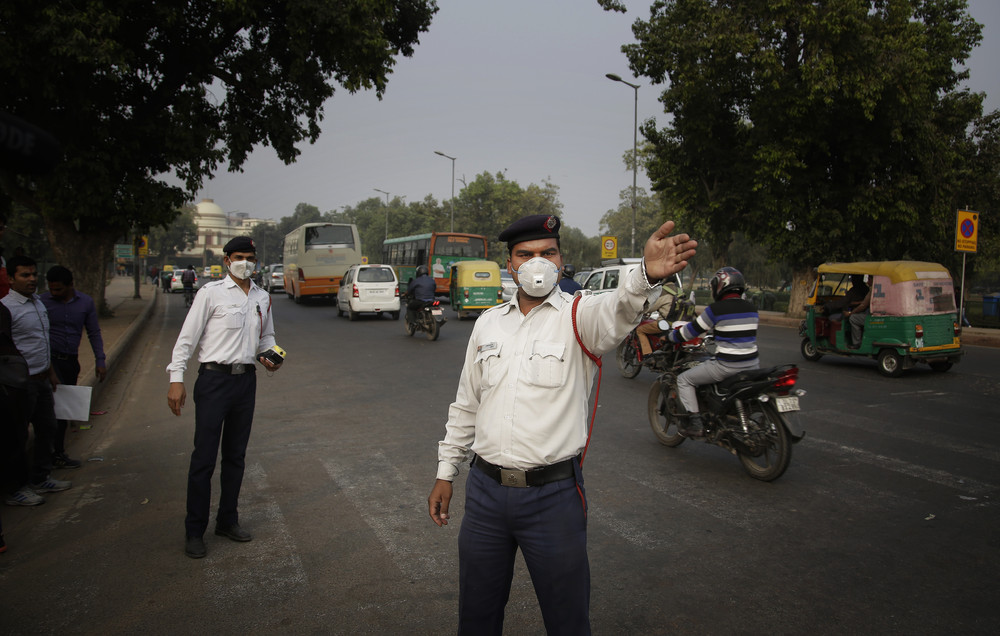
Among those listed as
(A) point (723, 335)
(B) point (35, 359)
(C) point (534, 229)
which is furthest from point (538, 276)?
(B) point (35, 359)

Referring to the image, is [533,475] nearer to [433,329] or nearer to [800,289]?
[433,329]

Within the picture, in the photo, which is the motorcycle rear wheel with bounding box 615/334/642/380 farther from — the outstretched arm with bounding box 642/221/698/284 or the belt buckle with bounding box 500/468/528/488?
the outstretched arm with bounding box 642/221/698/284

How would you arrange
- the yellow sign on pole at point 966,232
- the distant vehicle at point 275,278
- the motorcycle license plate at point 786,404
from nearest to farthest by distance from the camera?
1. the motorcycle license plate at point 786,404
2. the yellow sign on pole at point 966,232
3. the distant vehicle at point 275,278

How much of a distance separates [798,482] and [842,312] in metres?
7.33

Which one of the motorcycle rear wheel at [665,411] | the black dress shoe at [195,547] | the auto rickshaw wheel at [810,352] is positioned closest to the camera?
the black dress shoe at [195,547]

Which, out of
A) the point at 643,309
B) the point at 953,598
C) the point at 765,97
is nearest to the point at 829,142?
the point at 765,97

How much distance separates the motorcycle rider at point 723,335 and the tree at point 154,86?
41.5 ft

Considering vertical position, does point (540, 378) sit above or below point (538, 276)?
below

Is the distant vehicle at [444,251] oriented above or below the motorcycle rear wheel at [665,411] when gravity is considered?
above

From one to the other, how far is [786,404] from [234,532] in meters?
4.05

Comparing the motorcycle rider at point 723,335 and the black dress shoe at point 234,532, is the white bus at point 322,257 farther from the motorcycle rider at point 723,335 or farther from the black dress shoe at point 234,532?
the black dress shoe at point 234,532

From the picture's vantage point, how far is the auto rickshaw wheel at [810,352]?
41.7 feet

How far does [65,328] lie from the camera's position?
6324 mm

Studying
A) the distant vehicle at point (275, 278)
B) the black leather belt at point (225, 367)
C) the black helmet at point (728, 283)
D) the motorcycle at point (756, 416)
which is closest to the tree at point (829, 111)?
the black helmet at point (728, 283)
